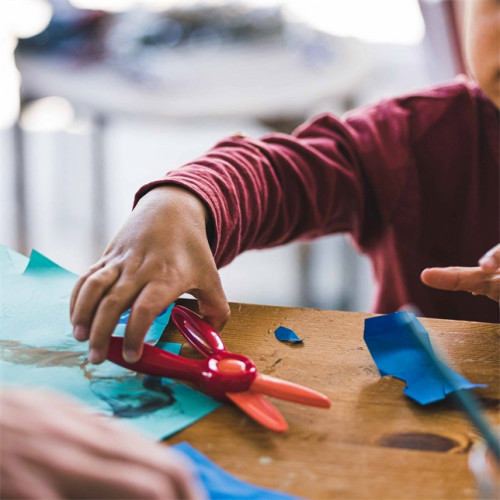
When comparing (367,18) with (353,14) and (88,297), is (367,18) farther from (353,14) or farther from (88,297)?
(88,297)

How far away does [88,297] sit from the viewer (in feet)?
1.17

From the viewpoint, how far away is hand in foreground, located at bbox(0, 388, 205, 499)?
182 mm

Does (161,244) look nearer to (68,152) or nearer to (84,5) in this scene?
(84,5)

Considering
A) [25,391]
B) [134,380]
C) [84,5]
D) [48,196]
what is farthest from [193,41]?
[25,391]

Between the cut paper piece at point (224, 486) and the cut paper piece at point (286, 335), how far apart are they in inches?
5.1

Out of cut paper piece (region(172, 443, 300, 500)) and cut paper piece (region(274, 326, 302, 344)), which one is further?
cut paper piece (region(274, 326, 302, 344))

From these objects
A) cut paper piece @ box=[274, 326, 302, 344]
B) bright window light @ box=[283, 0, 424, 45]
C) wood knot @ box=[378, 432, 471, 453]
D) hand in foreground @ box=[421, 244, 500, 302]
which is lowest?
cut paper piece @ box=[274, 326, 302, 344]

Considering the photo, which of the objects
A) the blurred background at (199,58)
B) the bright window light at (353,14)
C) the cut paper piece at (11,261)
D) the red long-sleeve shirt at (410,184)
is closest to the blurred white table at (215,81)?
the blurred background at (199,58)

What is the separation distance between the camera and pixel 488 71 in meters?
0.58

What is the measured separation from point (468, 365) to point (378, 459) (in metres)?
0.12

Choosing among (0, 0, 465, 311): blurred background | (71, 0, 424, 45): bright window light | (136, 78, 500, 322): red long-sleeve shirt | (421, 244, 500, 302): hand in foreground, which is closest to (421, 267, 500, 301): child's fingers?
(421, 244, 500, 302): hand in foreground

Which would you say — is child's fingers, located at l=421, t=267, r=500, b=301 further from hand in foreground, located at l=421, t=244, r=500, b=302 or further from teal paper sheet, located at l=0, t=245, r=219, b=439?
teal paper sheet, located at l=0, t=245, r=219, b=439

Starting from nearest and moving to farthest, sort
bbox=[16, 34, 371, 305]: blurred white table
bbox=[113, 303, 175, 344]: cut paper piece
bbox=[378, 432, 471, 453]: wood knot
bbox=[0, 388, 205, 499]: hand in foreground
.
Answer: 1. bbox=[0, 388, 205, 499]: hand in foreground
2. bbox=[378, 432, 471, 453]: wood knot
3. bbox=[113, 303, 175, 344]: cut paper piece
4. bbox=[16, 34, 371, 305]: blurred white table

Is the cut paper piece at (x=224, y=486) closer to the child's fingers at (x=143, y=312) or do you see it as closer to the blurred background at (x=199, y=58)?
the child's fingers at (x=143, y=312)
